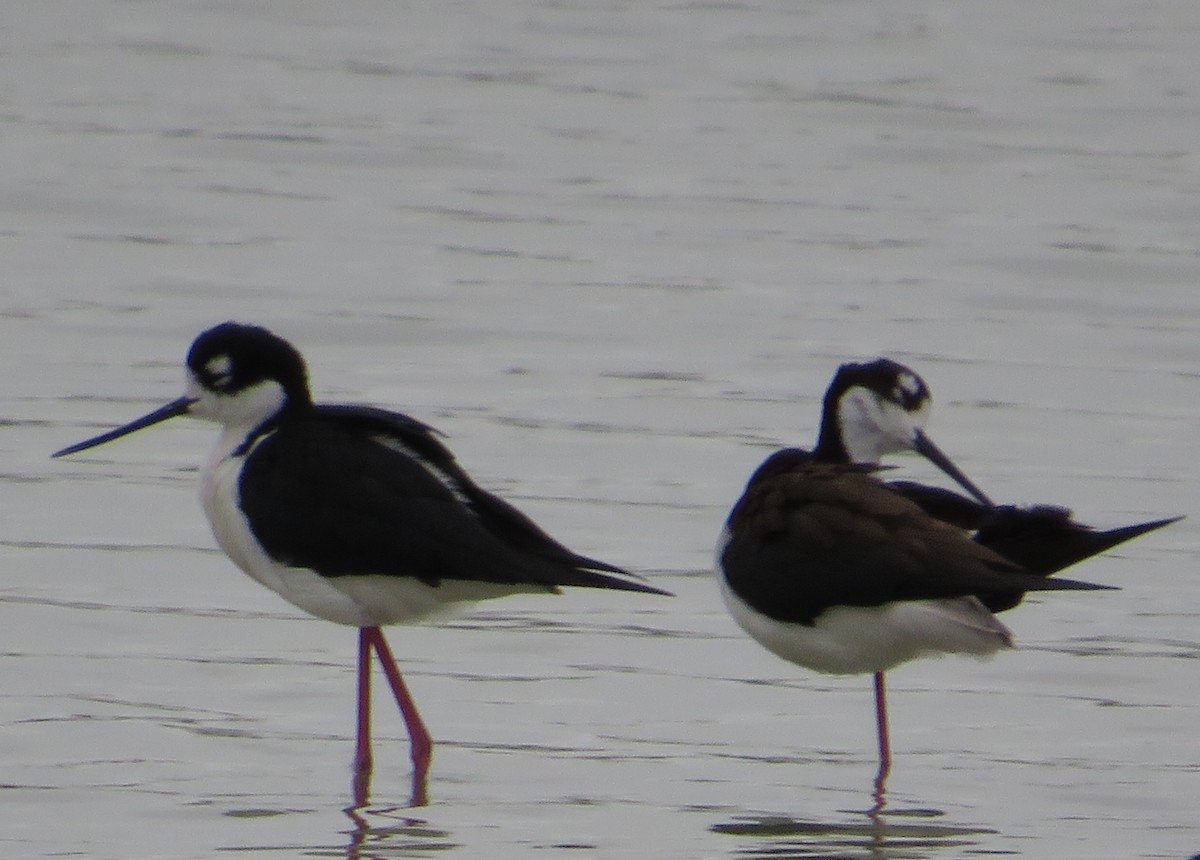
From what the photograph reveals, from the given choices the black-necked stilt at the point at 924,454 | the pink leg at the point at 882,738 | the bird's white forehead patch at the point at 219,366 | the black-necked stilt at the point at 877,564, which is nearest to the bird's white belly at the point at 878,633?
the black-necked stilt at the point at 877,564

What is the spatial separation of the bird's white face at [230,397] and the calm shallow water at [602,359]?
87 centimetres

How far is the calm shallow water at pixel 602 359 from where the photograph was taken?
301 inches

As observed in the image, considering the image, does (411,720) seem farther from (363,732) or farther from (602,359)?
(602,359)

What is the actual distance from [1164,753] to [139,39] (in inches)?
607

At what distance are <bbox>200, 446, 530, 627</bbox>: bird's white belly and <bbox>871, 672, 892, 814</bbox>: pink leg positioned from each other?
1.11 meters

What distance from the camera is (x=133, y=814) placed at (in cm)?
716

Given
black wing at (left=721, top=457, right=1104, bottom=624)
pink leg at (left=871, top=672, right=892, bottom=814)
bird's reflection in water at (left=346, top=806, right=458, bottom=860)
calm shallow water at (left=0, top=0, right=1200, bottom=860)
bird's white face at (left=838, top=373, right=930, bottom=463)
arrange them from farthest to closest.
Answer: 1. bird's white face at (left=838, top=373, right=930, bottom=463)
2. pink leg at (left=871, top=672, right=892, bottom=814)
3. calm shallow water at (left=0, top=0, right=1200, bottom=860)
4. black wing at (left=721, top=457, right=1104, bottom=624)
5. bird's reflection in water at (left=346, top=806, right=458, bottom=860)

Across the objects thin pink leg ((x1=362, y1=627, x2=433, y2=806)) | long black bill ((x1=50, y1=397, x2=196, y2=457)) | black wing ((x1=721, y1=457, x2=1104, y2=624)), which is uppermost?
long black bill ((x1=50, y1=397, x2=196, y2=457))

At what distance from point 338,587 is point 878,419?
1.94m

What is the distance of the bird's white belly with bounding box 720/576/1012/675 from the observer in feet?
24.7

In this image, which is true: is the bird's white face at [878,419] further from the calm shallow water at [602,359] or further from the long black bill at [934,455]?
the calm shallow water at [602,359]

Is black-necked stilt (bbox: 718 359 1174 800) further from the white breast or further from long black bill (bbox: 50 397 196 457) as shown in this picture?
long black bill (bbox: 50 397 196 457)

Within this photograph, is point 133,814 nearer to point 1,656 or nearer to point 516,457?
point 1,656

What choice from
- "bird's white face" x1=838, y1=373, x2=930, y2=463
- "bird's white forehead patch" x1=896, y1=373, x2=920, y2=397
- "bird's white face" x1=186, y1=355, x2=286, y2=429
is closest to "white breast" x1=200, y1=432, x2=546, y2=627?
"bird's white face" x1=186, y1=355, x2=286, y2=429
